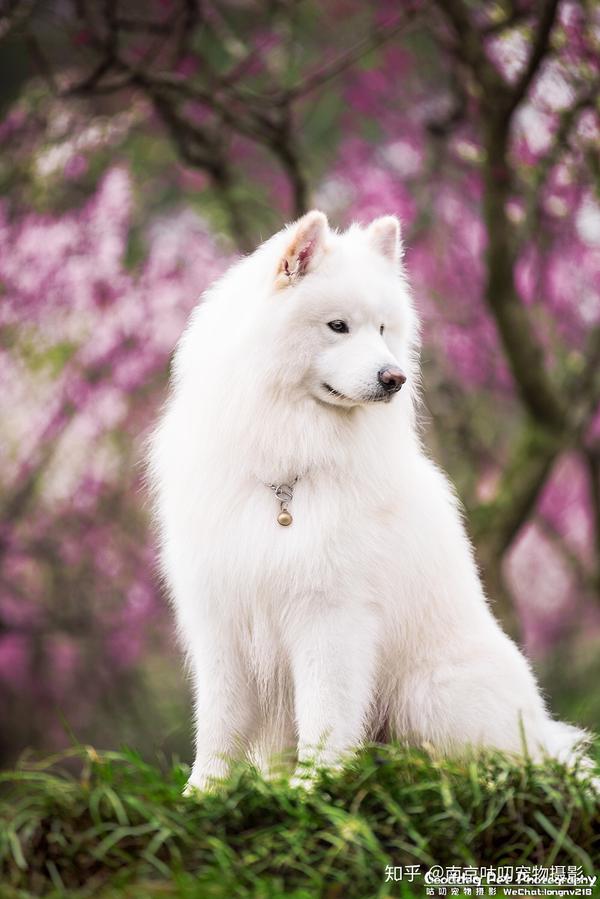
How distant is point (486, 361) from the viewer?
870 centimetres

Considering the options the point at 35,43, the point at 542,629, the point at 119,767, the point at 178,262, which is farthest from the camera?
the point at 542,629

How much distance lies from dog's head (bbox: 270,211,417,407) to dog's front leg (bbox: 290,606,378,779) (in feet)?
2.24

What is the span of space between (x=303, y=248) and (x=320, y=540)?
895mm

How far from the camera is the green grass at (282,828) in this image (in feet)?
8.04

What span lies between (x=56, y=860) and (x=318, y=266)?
1837mm

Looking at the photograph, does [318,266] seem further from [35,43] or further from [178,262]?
[178,262]

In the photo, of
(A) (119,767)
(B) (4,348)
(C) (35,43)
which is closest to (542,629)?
(B) (4,348)

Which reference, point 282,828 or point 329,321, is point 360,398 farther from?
point 282,828

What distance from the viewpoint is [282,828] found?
2619mm

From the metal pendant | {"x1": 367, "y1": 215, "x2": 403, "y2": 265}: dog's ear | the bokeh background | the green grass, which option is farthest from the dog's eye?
the bokeh background

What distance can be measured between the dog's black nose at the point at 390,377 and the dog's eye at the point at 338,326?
8.0 inches

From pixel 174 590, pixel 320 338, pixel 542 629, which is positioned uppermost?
pixel 320 338

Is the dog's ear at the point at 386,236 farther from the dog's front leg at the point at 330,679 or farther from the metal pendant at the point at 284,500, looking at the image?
the dog's front leg at the point at 330,679

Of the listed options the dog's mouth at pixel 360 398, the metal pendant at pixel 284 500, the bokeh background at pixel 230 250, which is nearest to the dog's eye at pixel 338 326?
the dog's mouth at pixel 360 398
